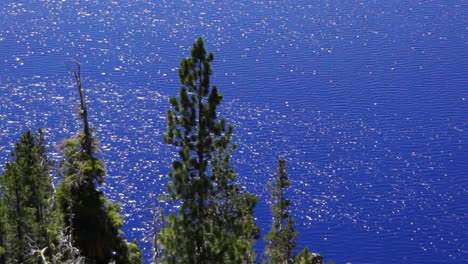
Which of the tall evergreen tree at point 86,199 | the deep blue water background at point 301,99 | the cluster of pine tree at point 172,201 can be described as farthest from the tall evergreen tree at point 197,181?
the deep blue water background at point 301,99

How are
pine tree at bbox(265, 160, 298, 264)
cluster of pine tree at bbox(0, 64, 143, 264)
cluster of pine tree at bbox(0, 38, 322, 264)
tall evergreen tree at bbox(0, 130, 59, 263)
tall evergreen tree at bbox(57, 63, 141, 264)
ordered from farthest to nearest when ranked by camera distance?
pine tree at bbox(265, 160, 298, 264), tall evergreen tree at bbox(0, 130, 59, 263), cluster of pine tree at bbox(0, 64, 143, 264), tall evergreen tree at bbox(57, 63, 141, 264), cluster of pine tree at bbox(0, 38, 322, 264)

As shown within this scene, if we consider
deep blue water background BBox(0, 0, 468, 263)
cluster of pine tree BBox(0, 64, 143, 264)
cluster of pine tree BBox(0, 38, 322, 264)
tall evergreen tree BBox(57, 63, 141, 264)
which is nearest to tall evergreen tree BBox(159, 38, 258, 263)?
cluster of pine tree BBox(0, 38, 322, 264)

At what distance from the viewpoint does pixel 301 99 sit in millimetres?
77438

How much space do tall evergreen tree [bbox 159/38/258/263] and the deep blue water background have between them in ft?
126

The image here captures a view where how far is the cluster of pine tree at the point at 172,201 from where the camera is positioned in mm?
17062

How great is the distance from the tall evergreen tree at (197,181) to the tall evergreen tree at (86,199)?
536 cm

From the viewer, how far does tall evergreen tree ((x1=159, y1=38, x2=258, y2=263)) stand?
55.6ft

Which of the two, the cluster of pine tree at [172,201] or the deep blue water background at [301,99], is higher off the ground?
the deep blue water background at [301,99]

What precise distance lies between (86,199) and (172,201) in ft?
15.3

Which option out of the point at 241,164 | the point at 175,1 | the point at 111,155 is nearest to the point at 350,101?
the point at 241,164

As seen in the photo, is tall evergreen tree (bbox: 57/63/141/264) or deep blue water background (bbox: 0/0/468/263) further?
deep blue water background (bbox: 0/0/468/263)

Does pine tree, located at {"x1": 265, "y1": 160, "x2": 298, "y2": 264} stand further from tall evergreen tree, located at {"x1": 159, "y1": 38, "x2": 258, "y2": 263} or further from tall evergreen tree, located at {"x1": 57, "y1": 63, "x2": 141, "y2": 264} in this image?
tall evergreen tree, located at {"x1": 159, "y1": 38, "x2": 258, "y2": 263}

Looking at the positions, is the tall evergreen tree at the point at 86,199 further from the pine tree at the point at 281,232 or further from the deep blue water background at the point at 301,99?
the deep blue water background at the point at 301,99

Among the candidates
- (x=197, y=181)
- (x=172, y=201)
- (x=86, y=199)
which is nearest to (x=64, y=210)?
(x=86, y=199)
